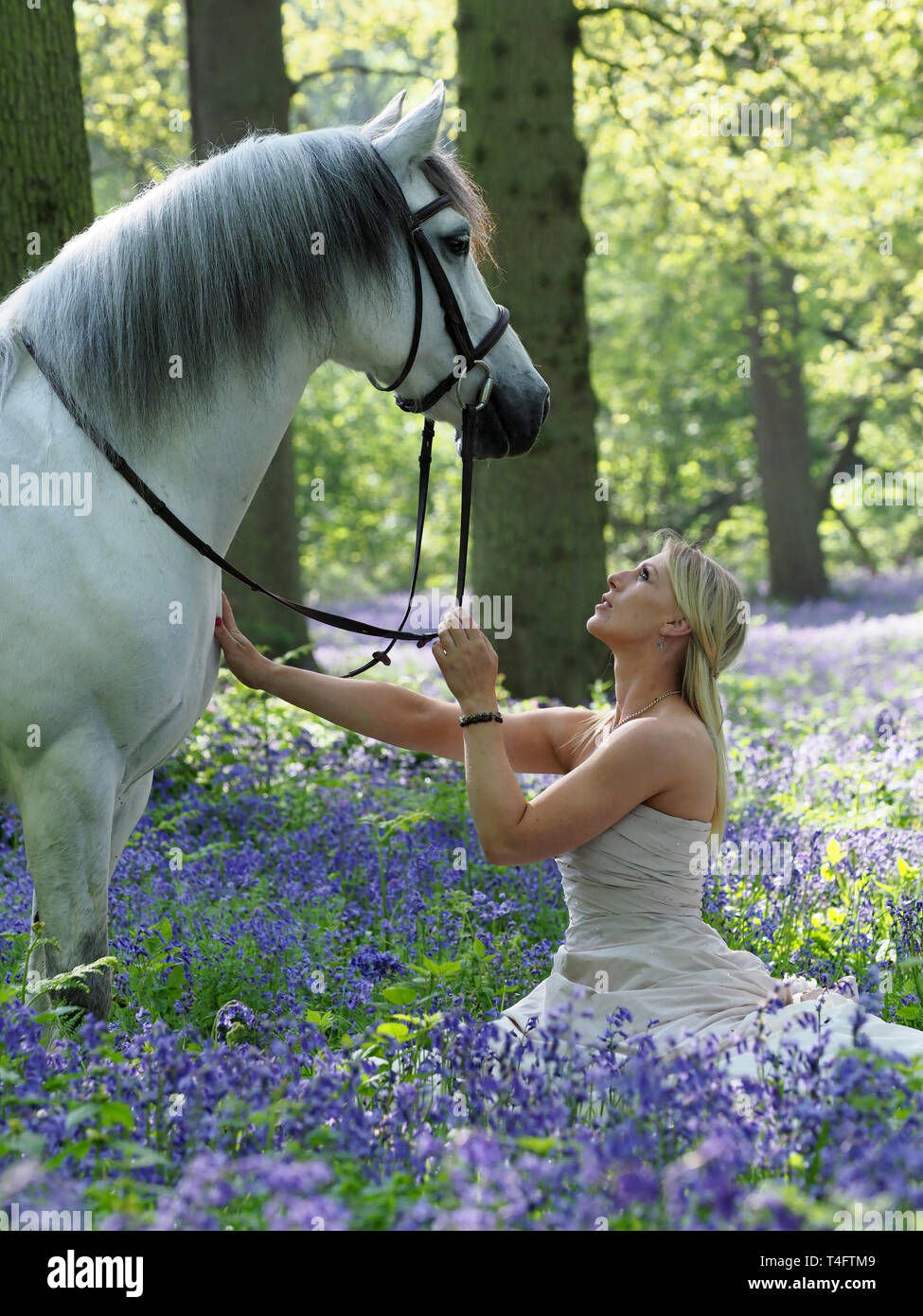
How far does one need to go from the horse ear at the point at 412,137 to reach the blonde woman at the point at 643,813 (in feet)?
4.06

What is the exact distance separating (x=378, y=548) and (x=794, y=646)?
1528cm

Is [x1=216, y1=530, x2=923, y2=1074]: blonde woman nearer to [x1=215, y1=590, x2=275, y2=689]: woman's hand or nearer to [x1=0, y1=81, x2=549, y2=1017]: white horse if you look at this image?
[x1=215, y1=590, x2=275, y2=689]: woman's hand

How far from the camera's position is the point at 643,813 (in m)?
3.49

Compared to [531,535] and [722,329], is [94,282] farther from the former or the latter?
[722,329]

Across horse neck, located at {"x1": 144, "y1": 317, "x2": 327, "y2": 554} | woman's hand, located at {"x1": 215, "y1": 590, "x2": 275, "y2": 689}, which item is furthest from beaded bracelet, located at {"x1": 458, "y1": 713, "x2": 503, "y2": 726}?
horse neck, located at {"x1": 144, "y1": 317, "x2": 327, "y2": 554}

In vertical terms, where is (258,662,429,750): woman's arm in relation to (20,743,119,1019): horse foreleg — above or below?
above

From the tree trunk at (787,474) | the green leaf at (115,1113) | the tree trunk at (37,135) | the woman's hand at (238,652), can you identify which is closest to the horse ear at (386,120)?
the woman's hand at (238,652)

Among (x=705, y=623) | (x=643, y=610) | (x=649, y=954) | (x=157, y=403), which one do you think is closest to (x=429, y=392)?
(x=157, y=403)

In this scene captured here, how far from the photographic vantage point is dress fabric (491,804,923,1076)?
330 centimetres

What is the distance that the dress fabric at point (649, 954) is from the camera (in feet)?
10.8

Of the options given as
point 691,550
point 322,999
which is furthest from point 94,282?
point 322,999

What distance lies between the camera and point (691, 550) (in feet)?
12.1

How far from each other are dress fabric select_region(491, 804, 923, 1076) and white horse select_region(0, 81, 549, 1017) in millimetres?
1196

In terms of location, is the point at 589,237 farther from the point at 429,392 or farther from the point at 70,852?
the point at 70,852
